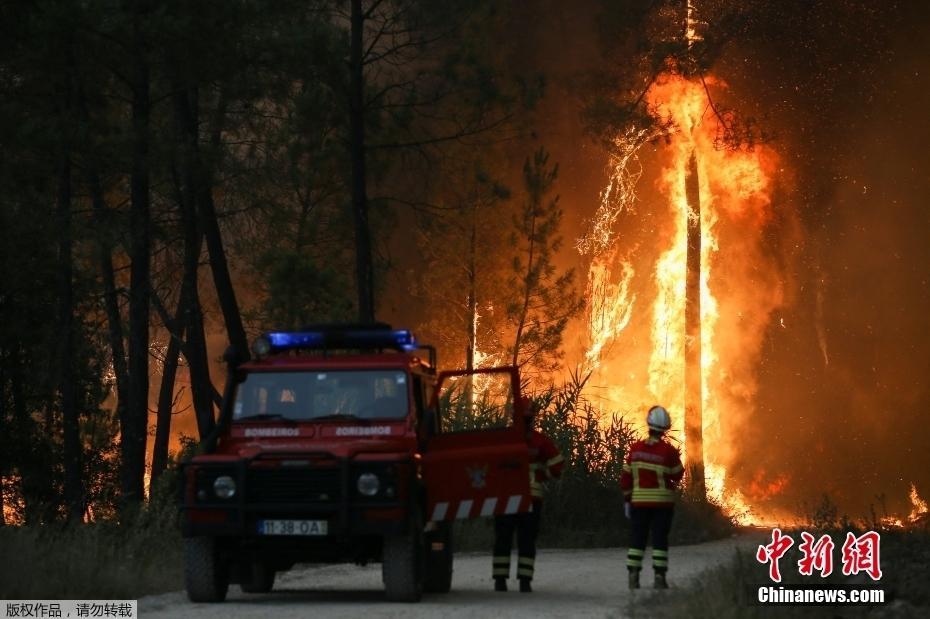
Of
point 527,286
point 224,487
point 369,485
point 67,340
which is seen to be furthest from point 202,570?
point 527,286

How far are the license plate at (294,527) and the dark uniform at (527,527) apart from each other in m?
2.72

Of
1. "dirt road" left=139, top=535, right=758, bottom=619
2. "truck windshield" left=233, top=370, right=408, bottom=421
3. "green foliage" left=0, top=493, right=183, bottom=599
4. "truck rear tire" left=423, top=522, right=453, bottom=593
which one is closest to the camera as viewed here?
"dirt road" left=139, top=535, right=758, bottom=619

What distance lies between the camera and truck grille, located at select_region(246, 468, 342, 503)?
50.2 feet

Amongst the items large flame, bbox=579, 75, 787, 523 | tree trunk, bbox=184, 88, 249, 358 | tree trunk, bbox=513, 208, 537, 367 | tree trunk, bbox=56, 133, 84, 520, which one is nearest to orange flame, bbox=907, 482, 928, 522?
large flame, bbox=579, 75, 787, 523

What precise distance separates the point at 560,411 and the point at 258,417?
11517 mm

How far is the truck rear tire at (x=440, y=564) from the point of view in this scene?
1706 cm

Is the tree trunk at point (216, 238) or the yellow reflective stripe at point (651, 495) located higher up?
the tree trunk at point (216, 238)

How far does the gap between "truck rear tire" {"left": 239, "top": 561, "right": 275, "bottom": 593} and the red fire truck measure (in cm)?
2

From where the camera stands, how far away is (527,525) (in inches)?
687

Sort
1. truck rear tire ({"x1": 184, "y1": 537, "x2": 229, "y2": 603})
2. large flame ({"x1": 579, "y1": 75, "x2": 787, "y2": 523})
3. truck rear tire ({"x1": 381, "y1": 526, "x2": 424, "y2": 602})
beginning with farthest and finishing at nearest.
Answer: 1. large flame ({"x1": 579, "y1": 75, "x2": 787, "y2": 523})
2. truck rear tire ({"x1": 184, "y1": 537, "x2": 229, "y2": 603})
3. truck rear tire ({"x1": 381, "y1": 526, "x2": 424, "y2": 602})

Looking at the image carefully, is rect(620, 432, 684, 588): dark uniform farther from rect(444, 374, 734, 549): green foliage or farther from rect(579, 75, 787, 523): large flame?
rect(579, 75, 787, 523): large flame

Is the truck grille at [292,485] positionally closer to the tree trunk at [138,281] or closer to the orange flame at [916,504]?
the tree trunk at [138,281]

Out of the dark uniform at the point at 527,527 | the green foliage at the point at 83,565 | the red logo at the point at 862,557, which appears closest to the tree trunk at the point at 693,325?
the green foliage at the point at 83,565

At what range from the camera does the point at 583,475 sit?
27.0 metres
